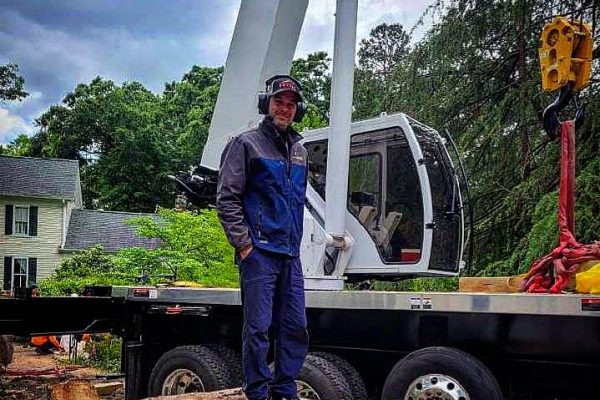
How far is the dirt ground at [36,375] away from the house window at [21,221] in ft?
59.4

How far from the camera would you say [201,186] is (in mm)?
7113

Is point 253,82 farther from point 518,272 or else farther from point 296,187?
point 518,272

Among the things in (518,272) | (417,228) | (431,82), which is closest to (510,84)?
(431,82)

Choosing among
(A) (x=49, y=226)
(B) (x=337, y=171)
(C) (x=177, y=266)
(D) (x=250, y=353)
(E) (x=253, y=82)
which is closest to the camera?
(D) (x=250, y=353)

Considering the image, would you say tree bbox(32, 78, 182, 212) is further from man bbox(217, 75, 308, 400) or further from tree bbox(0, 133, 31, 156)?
man bbox(217, 75, 308, 400)

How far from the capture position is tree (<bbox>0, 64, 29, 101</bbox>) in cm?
4183

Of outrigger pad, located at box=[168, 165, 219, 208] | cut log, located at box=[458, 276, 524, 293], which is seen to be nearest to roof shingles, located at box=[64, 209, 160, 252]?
outrigger pad, located at box=[168, 165, 219, 208]

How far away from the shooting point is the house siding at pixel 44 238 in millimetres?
34750

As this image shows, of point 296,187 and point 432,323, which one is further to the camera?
point 432,323

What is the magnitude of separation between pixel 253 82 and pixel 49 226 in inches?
1203

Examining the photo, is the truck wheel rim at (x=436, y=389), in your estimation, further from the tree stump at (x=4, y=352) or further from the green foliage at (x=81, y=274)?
the green foliage at (x=81, y=274)

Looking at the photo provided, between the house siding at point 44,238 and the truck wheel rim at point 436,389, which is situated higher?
the house siding at point 44,238

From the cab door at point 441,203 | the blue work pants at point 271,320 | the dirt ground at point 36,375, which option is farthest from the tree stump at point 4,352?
the blue work pants at point 271,320

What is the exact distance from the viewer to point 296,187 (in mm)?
4477
